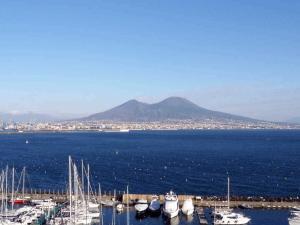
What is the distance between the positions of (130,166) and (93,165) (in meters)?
6.41

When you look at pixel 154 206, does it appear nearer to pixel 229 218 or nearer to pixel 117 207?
pixel 117 207

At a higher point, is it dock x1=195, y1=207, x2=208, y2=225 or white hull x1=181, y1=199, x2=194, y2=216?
white hull x1=181, y1=199, x2=194, y2=216

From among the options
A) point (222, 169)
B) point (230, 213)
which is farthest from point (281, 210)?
point (222, 169)

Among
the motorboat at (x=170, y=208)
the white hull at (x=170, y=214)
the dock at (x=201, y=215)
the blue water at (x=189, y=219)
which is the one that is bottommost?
the blue water at (x=189, y=219)

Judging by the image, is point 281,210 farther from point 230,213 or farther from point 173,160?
point 173,160

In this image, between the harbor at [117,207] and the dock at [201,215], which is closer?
the harbor at [117,207]

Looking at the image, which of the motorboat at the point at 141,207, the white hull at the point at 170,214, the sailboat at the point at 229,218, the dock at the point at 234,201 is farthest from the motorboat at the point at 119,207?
the sailboat at the point at 229,218

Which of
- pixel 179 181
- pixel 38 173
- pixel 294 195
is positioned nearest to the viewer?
pixel 294 195

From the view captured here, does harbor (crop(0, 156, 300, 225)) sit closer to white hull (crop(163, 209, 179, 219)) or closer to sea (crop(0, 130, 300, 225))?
white hull (crop(163, 209, 179, 219))

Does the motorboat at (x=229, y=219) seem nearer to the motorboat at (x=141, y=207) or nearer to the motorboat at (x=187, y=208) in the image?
the motorboat at (x=187, y=208)

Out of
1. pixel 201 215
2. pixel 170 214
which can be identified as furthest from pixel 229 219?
pixel 170 214

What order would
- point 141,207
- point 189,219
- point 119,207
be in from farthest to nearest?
point 119,207
point 141,207
point 189,219

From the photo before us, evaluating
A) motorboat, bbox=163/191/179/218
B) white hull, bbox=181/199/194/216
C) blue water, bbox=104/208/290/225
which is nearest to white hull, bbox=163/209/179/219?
motorboat, bbox=163/191/179/218

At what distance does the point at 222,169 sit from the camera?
7925 cm
